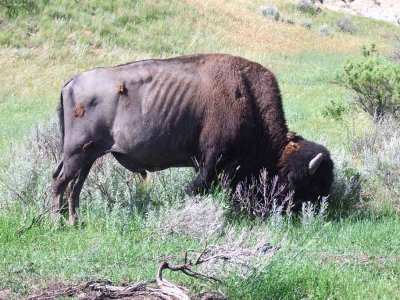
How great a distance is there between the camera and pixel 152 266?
6.13m

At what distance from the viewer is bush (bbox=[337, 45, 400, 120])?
13.7 metres

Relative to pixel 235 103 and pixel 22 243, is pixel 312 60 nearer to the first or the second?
pixel 235 103

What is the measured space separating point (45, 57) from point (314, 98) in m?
10.7

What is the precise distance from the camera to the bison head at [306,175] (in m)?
8.77

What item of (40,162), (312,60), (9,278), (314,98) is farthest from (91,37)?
(9,278)

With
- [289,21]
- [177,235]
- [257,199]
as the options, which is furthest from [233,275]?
[289,21]

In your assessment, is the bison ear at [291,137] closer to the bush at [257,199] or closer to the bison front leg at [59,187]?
the bush at [257,199]

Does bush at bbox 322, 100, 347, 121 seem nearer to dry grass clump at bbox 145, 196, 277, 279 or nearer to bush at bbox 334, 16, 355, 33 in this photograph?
dry grass clump at bbox 145, 196, 277, 279

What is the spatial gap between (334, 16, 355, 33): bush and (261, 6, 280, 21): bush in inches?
183

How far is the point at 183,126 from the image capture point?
8.70 m

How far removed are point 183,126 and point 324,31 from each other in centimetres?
3327

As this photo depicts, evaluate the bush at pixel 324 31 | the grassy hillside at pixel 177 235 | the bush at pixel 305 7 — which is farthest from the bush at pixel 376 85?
the bush at pixel 305 7

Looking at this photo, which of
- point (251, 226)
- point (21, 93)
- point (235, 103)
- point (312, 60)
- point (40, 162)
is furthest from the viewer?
point (312, 60)

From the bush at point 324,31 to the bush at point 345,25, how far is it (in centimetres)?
210
